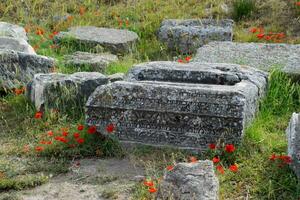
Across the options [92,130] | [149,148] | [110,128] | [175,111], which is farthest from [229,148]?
[92,130]

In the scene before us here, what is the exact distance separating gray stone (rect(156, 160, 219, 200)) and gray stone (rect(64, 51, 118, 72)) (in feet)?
9.75

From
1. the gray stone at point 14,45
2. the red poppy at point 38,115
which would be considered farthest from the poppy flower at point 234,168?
the gray stone at point 14,45

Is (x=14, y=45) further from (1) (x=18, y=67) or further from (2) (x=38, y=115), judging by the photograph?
(2) (x=38, y=115)

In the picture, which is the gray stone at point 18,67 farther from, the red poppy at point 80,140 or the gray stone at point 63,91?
the red poppy at point 80,140

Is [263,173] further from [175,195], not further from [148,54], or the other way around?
[148,54]

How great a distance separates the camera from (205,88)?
530cm

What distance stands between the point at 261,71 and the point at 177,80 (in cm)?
85

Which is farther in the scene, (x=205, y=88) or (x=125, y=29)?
(x=125, y=29)

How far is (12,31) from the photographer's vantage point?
830cm

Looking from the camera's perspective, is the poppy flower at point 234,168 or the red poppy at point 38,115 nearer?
the poppy flower at point 234,168

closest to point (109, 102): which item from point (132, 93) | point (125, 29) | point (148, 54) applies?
point (132, 93)

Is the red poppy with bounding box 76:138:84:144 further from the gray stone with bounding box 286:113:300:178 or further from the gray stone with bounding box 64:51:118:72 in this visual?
the gray stone with bounding box 64:51:118:72

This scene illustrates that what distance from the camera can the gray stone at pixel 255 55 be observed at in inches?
262

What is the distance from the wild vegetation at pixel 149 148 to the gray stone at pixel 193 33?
156mm
